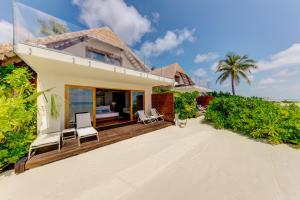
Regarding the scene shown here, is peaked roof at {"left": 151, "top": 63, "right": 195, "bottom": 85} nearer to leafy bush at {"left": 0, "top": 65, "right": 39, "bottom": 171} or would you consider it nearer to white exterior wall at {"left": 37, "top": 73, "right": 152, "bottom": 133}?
white exterior wall at {"left": 37, "top": 73, "right": 152, "bottom": 133}

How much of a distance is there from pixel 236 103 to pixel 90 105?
8.70 meters

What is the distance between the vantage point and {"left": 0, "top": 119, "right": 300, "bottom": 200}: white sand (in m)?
2.64

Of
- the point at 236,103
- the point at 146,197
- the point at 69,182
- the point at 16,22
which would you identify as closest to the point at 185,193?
the point at 146,197

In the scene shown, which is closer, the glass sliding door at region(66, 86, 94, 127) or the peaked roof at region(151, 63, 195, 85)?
the glass sliding door at region(66, 86, 94, 127)

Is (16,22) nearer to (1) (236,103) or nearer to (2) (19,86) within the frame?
(2) (19,86)

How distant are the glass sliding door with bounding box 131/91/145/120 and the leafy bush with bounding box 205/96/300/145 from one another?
18.5 ft

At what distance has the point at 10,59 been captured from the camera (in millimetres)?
4711

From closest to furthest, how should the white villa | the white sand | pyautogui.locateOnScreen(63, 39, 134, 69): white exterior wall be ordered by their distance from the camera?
1. the white sand
2. the white villa
3. pyautogui.locateOnScreen(63, 39, 134, 69): white exterior wall

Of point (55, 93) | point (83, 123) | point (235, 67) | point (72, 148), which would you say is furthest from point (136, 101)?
point (235, 67)

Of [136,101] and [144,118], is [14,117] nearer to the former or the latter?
[144,118]

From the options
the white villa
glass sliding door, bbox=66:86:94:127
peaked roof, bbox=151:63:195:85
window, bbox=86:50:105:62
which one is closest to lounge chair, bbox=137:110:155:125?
the white villa

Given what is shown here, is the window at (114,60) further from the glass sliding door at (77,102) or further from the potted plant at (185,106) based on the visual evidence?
the potted plant at (185,106)

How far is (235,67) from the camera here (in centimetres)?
2194

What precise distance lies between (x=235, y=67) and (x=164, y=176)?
82.9 feet
